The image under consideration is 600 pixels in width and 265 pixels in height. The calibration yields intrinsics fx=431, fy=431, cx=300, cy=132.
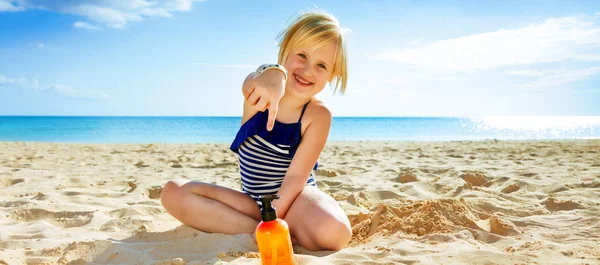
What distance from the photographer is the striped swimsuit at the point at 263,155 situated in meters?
2.41

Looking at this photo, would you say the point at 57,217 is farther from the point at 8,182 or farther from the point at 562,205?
the point at 562,205

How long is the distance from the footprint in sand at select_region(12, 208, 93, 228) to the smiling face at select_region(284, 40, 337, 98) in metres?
1.61

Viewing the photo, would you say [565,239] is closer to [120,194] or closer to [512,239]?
[512,239]

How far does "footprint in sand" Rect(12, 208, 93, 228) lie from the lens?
106 inches

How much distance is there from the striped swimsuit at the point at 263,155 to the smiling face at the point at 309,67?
15 cm

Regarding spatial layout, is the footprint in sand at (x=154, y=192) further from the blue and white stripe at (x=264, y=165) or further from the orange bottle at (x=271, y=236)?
the orange bottle at (x=271, y=236)

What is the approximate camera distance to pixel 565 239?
2.22 metres

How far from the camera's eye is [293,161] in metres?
2.27

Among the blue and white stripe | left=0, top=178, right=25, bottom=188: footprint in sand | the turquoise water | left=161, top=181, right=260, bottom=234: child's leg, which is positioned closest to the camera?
left=161, top=181, right=260, bottom=234: child's leg

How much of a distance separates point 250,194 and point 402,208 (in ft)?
3.16

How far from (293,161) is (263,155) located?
10.0 inches

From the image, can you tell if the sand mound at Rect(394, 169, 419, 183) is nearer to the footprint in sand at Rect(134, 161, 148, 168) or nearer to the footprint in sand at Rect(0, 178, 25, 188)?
the footprint in sand at Rect(134, 161, 148, 168)

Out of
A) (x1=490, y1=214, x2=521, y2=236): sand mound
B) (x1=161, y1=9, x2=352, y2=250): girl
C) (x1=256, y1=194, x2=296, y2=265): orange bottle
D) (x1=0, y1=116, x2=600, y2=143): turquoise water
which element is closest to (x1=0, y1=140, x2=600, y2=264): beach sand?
(x1=490, y1=214, x2=521, y2=236): sand mound

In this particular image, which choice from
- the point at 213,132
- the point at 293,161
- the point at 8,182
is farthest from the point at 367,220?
the point at 213,132
